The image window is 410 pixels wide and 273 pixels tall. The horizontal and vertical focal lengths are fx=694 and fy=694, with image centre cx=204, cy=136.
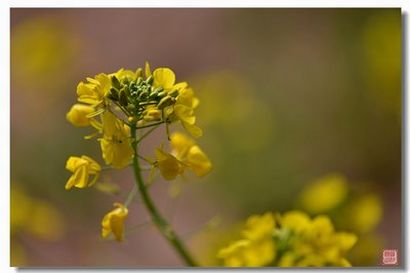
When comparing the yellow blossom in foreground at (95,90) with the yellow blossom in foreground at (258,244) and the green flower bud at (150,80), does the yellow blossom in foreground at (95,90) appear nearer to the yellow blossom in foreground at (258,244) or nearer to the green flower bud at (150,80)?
the green flower bud at (150,80)

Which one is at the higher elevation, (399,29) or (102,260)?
(399,29)

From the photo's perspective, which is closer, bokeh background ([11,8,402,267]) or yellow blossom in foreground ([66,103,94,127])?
yellow blossom in foreground ([66,103,94,127])

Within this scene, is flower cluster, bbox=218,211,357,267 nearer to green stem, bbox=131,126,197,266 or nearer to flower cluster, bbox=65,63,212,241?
green stem, bbox=131,126,197,266

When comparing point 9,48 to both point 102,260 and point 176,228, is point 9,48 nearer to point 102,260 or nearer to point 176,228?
point 102,260

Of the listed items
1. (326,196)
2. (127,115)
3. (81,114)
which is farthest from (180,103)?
(326,196)

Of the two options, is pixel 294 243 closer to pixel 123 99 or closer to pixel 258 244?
pixel 258 244
